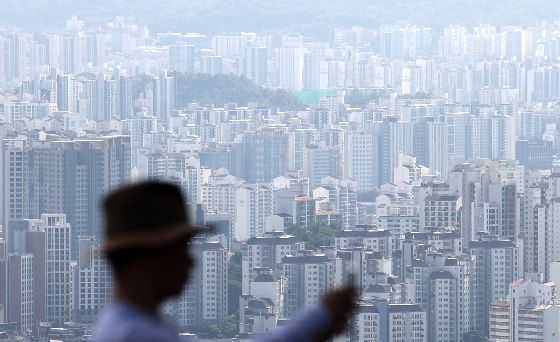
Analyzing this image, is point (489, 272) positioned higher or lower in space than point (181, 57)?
lower

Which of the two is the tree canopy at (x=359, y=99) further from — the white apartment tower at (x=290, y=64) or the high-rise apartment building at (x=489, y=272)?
the high-rise apartment building at (x=489, y=272)

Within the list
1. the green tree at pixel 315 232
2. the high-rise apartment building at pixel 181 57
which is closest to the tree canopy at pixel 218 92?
the high-rise apartment building at pixel 181 57

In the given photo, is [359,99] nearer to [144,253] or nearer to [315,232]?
[315,232]

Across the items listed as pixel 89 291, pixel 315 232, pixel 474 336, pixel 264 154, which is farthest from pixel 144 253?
pixel 264 154

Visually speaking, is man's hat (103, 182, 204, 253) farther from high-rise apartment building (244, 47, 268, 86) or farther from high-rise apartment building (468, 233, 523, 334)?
high-rise apartment building (244, 47, 268, 86)

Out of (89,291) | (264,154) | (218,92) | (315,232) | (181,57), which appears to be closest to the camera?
(89,291)

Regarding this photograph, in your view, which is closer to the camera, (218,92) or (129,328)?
(129,328)
